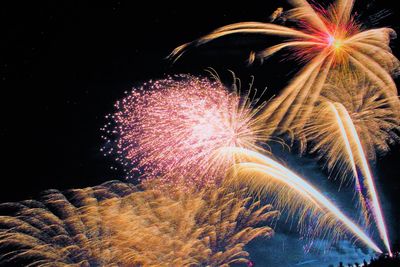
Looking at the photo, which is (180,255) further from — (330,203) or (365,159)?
(365,159)

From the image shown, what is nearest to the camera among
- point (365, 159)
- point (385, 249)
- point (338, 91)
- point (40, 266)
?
point (338, 91)

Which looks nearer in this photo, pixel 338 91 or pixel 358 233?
pixel 338 91

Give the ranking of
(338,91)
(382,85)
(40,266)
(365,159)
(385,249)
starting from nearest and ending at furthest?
1. (382,85)
2. (338,91)
3. (365,159)
4. (385,249)
5. (40,266)

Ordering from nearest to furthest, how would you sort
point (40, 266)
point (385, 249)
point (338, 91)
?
1. point (338, 91)
2. point (385, 249)
3. point (40, 266)

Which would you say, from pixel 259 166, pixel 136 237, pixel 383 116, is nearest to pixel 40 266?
pixel 136 237

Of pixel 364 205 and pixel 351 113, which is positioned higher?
pixel 351 113

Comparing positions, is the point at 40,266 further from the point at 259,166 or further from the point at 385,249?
the point at 385,249

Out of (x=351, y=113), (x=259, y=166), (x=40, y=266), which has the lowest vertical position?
(x=40, y=266)

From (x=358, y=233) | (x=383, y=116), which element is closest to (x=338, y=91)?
(x=383, y=116)

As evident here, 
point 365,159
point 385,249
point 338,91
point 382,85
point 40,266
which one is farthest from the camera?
point 40,266
